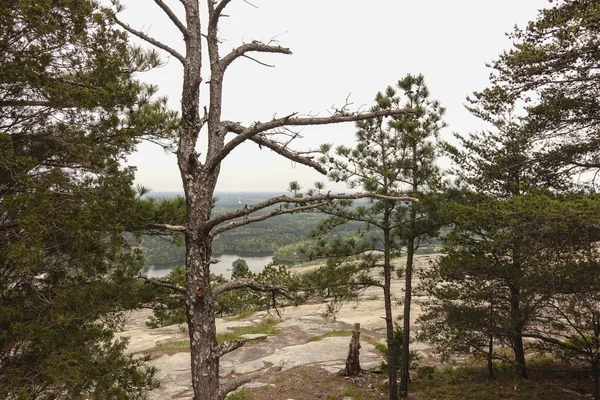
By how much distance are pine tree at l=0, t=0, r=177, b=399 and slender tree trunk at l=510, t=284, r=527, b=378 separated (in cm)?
947

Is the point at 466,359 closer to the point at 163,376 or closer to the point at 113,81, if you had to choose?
the point at 163,376

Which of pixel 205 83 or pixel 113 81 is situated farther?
pixel 113 81

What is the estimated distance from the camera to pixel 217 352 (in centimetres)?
379

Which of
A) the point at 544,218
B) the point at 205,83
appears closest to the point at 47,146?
the point at 205,83

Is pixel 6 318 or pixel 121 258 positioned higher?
pixel 121 258

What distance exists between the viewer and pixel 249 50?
13.2ft

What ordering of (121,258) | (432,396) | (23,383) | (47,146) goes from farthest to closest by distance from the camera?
(432,396), (121,258), (47,146), (23,383)

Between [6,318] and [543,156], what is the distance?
10.5m

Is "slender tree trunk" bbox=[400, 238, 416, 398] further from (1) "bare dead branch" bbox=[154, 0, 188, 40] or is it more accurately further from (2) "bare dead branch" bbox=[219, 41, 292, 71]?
(1) "bare dead branch" bbox=[154, 0, 188, 40]

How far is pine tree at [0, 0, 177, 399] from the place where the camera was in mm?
4582

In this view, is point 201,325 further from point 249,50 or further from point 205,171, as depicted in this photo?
point 249,50

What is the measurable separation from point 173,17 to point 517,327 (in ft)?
36.5

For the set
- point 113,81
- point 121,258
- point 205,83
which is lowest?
point 121,258

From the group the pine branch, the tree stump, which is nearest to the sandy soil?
the tree stump
